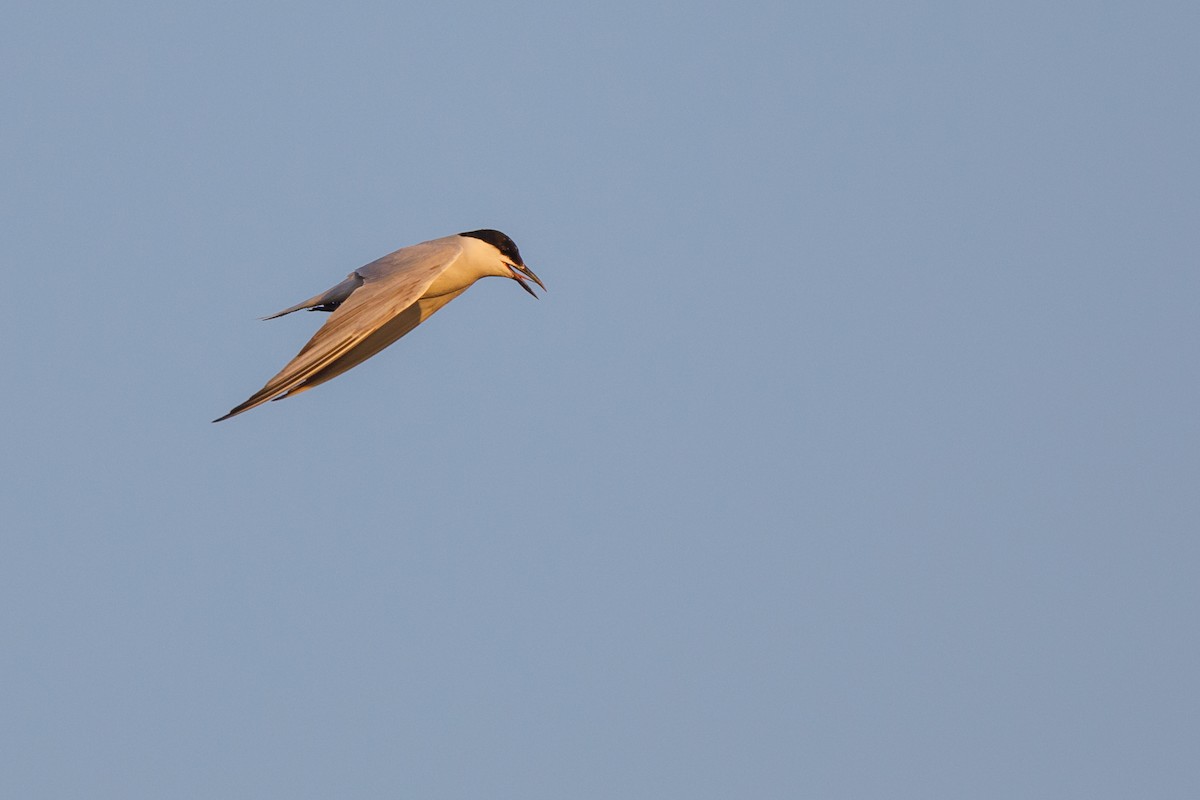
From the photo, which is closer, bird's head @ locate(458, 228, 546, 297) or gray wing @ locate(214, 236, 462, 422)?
gray wing @ locate(214, 236, 462, 422)

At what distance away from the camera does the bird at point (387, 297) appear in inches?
572

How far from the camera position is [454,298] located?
61.1 ft

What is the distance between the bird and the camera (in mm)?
14531

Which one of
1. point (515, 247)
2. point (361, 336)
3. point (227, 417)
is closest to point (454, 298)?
point (515, 247)

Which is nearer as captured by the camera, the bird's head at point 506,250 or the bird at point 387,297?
the bird at point 387,297

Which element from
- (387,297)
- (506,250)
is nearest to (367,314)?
(387,297)

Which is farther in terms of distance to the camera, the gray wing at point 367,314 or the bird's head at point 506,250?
the bird's head at point 506,250

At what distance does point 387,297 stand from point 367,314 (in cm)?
46

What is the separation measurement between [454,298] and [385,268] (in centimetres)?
135

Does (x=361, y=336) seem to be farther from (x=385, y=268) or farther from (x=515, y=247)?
(x=515, y=247)

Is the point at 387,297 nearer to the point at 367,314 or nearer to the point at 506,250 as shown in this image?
the point at 367,314

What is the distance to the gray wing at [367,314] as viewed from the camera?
14320mm

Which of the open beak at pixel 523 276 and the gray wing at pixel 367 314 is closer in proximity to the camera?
the gray wing at pixel 367 314

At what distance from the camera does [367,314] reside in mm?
15422
